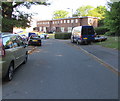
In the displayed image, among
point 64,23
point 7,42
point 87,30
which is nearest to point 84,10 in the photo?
point 64,23

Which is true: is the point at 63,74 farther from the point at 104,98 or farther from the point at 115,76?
the point at 104,98

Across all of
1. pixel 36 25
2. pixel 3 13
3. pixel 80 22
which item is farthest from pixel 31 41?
pixel 36 25

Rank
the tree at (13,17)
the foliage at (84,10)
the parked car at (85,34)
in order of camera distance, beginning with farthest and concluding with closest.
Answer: the foliage at (84,10) < the parked car at (85,34) < the tree at (13,17)

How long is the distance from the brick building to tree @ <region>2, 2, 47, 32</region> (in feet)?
158

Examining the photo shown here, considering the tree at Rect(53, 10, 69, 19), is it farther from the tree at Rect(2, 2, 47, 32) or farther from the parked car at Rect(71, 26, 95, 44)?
the tree at Rect(2, 2, 47, 32)

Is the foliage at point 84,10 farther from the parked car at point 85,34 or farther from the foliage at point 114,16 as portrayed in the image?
the foliage at point 114,16

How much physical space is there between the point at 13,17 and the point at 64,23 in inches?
2350

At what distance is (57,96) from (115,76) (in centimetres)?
315

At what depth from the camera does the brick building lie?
213 feet

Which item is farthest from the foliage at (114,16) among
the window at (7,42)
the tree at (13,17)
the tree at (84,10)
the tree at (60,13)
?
the tree at (60,13)

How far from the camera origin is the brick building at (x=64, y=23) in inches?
2562

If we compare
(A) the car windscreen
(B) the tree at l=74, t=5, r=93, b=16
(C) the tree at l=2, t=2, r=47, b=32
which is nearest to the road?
(C) the tree at l=2, t=2, r=47, b=32

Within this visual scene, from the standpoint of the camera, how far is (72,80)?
19.4 feet

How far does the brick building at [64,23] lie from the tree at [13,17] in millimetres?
48175
